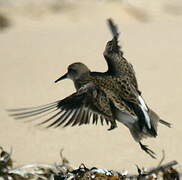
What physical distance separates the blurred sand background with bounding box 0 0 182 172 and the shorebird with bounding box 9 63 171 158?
296cm

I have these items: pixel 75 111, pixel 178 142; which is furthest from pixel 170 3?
pixel 75 111

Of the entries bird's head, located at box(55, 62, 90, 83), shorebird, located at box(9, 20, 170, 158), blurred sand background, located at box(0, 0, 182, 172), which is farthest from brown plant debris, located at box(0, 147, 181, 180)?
blurred sand background, located at box(0, 0, 182, 172)

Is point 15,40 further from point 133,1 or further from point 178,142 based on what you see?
point 178,142

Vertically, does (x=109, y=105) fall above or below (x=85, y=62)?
below

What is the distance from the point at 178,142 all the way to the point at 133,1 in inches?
312

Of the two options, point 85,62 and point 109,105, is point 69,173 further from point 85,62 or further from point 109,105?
point 85,62

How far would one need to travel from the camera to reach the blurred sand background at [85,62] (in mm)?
7457

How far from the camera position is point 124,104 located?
12.1ft

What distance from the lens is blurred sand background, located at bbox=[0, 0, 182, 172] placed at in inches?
294

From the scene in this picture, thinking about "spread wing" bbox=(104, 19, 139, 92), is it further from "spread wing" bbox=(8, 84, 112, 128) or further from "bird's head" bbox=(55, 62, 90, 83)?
"spread wing" bbox=(8, 84, 112, 128)

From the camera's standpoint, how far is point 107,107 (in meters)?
3.74

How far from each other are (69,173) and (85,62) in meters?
7.64

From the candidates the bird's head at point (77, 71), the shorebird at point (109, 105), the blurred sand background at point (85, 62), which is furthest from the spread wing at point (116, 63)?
the blurred sand background at point (85, 62)

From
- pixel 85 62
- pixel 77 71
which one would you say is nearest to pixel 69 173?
pixel 77 71
